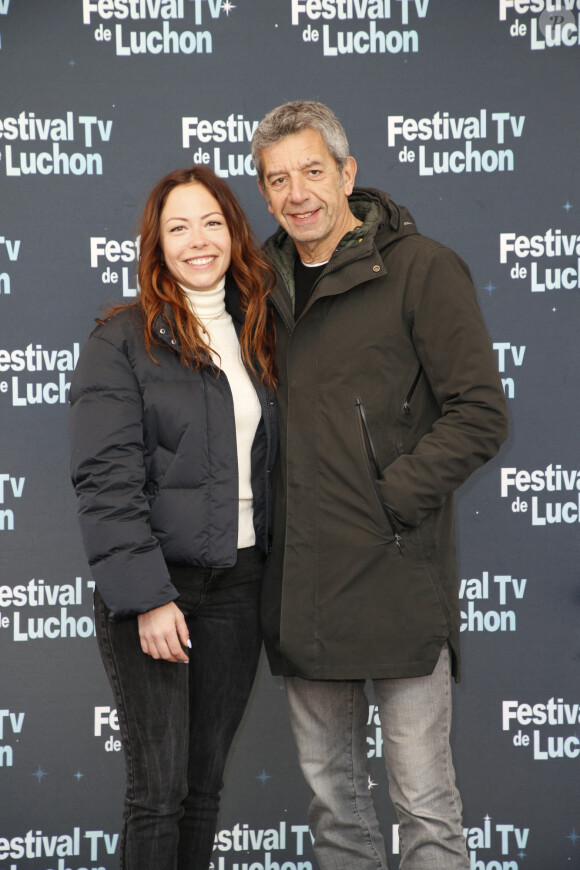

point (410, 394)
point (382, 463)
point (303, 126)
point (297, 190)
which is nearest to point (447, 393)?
point (410, 394)

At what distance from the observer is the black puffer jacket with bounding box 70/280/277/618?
1.67m

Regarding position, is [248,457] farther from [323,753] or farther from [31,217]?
[31,217]

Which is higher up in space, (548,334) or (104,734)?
(548,334)

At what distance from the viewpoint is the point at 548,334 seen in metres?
2.46

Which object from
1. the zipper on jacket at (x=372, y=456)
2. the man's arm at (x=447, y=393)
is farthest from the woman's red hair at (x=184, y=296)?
the man's arm at (x=447, y=393)

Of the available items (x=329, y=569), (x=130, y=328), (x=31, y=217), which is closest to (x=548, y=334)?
(x=329, y=569)

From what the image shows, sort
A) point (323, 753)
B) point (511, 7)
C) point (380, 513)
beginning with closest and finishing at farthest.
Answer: point (380, 513), point (323, 753), point (511, 7)

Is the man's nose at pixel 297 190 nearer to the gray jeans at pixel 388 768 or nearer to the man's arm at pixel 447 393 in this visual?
the man's arm at pixel 447 393

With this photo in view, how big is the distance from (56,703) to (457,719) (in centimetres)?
117

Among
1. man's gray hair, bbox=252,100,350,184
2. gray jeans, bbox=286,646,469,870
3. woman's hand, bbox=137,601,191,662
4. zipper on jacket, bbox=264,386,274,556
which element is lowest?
gray jeans, bbox=286,646,469,870

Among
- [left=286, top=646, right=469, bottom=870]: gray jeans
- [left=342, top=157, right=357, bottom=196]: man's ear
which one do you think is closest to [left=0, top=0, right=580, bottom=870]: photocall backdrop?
[left=342, top=157, right=357, bottom=196]: man's ear

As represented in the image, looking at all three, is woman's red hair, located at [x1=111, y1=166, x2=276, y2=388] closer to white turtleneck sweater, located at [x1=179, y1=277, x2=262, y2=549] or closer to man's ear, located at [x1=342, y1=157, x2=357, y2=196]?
white turtleneck sweater, located at [x1=179, y1=277, x2=262, y2=549]

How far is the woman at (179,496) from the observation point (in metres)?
1.69

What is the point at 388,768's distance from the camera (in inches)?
73.3
